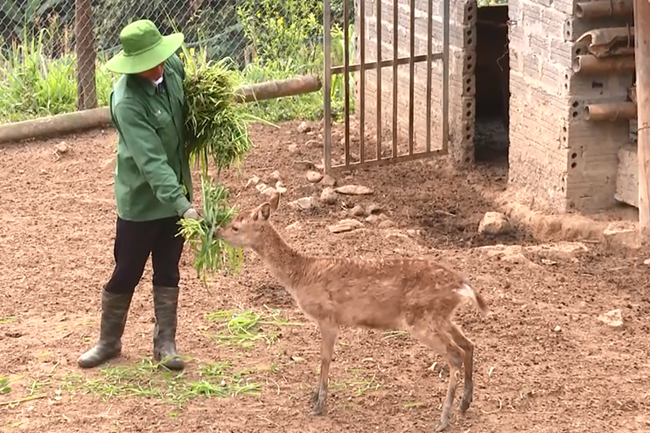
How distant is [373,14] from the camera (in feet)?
39.2

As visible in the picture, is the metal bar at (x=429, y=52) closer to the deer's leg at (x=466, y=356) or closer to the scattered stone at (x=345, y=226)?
the scattered stone at (x=345, y=226)

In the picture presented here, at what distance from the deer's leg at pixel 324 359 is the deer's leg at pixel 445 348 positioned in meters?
0.44

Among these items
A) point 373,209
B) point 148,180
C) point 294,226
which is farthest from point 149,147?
point 373,209

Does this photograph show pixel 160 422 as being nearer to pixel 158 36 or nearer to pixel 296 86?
pixel 158 36

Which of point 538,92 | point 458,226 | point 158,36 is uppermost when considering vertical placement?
point 158,36

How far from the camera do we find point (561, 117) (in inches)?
360

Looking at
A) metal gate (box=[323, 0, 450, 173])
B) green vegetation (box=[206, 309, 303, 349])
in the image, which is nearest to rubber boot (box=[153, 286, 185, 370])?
green vegetation (box=[206, 309, 303, 349])

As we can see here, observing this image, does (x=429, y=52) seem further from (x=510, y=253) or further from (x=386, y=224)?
(x=510, y=253)

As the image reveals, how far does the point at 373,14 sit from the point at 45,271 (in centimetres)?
495

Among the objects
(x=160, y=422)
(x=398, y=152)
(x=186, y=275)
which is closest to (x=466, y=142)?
(x=398, y=152)

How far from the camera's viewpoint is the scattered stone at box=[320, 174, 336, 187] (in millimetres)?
10508

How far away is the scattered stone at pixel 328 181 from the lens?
10.5m

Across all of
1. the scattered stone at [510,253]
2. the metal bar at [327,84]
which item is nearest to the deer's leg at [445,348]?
the scattered stone at [510,253]

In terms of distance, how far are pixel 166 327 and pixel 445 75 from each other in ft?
15.4
